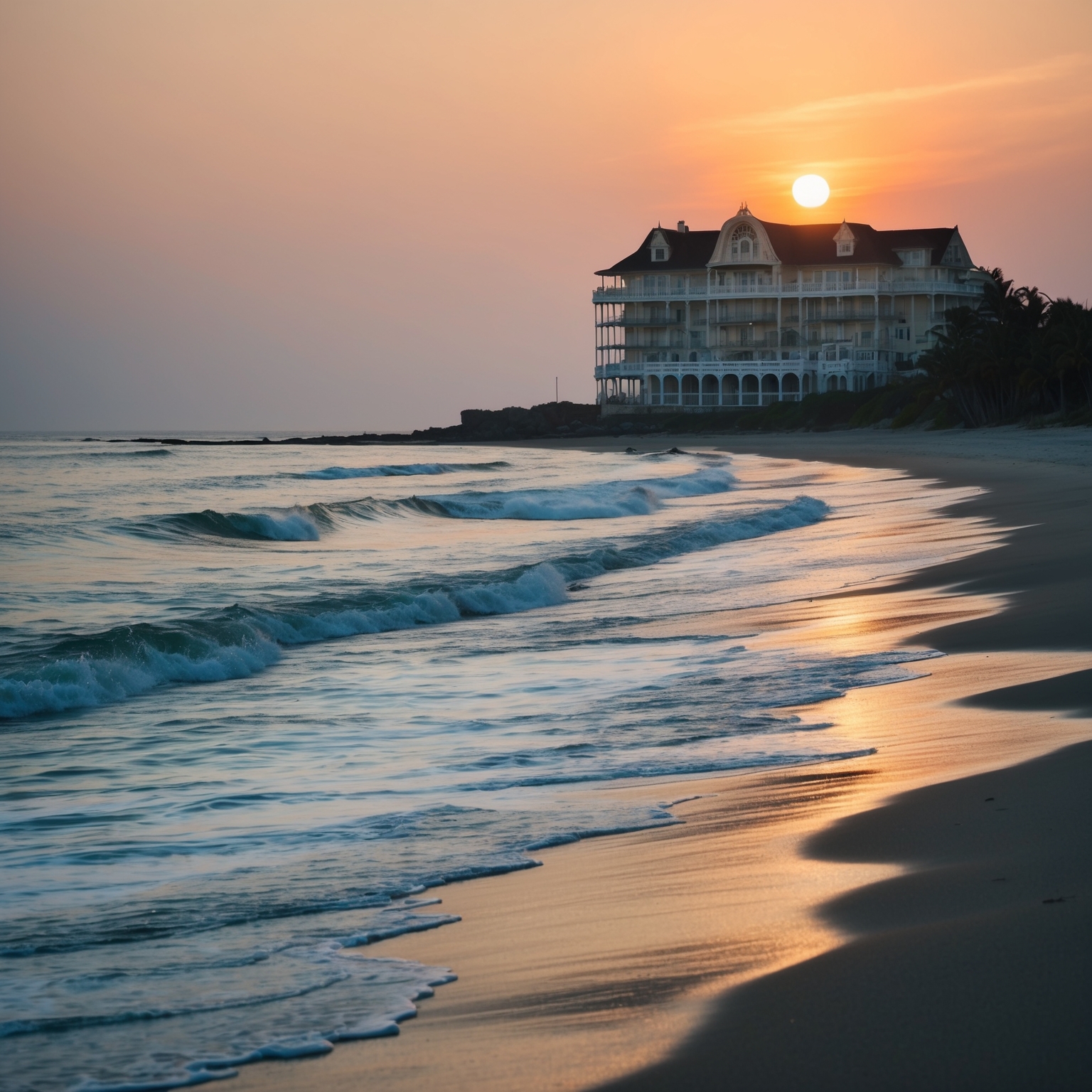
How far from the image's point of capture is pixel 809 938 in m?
3.42

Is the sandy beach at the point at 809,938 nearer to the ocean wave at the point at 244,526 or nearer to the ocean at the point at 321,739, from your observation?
the ocean at the point at 321,739

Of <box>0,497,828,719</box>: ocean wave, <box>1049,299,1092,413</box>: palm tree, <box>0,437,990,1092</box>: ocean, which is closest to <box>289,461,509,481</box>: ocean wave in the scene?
<box>1049,299,1092,413</box>: palm tree

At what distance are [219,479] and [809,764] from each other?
125ft

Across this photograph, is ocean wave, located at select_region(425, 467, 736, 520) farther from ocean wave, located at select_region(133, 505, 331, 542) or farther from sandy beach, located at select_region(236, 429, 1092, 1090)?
sandy beach, located at select_region(236, 429, 1092, 1090)

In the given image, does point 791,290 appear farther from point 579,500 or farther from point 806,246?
point 579,500

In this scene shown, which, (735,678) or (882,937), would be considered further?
(735,678)

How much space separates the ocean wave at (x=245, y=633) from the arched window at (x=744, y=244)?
7627 centimetres

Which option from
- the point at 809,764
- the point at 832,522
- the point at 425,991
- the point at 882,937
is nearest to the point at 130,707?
the point at 809,764

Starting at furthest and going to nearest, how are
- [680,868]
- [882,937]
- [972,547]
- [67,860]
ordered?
[972,547]
[67,860]
[680,868]
[882,937]

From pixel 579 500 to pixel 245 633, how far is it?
19.6 m

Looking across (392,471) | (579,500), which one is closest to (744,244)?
(392,471)

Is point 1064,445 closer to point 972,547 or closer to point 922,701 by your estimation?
point 972,547

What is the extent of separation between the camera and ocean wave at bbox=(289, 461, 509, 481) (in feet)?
154

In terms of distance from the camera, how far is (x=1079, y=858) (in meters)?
3.77
